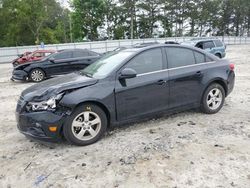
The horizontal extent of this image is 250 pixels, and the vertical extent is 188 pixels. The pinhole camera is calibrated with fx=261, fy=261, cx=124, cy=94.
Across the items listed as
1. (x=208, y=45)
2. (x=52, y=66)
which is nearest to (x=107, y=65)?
(x=52, y=66)

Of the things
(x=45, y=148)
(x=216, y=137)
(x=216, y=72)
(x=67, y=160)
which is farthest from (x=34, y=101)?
(x=216, y=72)

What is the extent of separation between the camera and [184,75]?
16.4 feet

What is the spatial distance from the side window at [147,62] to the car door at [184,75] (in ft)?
0.69

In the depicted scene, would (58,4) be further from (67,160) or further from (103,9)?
(67,160)

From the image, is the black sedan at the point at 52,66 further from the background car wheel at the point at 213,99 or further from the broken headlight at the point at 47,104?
Result: the broken headlight at the point at 47,104

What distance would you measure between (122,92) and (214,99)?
2.21m

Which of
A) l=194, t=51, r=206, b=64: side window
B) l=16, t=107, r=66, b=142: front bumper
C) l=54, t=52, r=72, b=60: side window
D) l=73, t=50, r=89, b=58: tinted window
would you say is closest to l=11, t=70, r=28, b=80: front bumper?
l=54, t=52, r=72, b=60: side window

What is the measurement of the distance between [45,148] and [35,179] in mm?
907

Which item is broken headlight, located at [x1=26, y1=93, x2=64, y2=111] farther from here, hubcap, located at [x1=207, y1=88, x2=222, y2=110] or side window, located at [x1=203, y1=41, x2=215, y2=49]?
side window, located at [x1=203, y1=41, x2=215, y2=49]

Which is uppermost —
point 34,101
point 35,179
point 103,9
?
point 103,9

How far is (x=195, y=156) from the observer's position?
3680 mm

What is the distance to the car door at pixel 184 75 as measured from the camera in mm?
4891

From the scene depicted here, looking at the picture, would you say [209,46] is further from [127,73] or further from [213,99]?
[127,73]

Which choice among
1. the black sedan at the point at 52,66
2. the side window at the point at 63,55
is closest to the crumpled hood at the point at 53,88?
the black sedan at the point at 52,66
